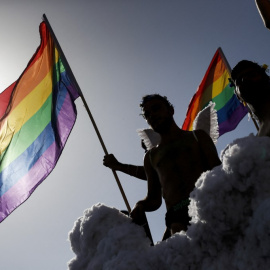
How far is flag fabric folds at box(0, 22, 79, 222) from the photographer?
4.99 meters

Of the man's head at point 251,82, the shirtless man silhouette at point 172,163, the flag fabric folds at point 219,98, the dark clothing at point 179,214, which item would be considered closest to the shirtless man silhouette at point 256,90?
the man's head at point 251,82

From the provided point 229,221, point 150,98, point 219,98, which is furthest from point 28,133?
point 219,98

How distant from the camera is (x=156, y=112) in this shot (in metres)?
2.99

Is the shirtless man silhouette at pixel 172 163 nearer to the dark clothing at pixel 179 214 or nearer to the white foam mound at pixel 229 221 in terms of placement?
the dark clothing at pixel 179 214

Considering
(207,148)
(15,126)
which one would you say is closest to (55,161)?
(15,126)

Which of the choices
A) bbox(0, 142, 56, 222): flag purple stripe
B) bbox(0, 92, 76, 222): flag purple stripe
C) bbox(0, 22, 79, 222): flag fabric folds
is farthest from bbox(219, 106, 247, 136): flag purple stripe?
bbox(0, 142, 56, 222): flag purple stripe

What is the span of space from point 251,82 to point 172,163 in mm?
947

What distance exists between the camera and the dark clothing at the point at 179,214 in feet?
8.21

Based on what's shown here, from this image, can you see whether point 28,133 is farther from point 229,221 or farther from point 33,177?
point 229,221

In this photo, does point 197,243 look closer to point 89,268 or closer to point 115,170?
point 89,268

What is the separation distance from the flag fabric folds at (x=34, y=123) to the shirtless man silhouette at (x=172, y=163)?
2.26 metres

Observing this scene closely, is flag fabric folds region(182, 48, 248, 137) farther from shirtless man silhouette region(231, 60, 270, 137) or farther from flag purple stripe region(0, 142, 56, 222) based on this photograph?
shirtless man silhouette region(231, 60, 270, 137)

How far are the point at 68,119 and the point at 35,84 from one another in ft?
3.16

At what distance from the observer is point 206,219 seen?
154cm
